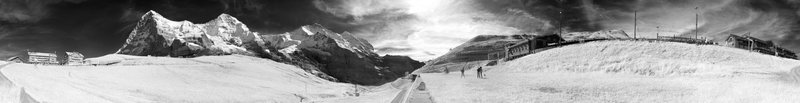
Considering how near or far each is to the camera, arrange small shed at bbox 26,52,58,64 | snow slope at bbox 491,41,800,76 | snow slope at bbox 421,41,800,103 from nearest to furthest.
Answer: snow slope at bbox 421,41,800,103, snow slope at bbox 491,41,800,76, small shed at bbox 26,52,58,64

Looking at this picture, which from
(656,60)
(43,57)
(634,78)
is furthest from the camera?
(43,57)

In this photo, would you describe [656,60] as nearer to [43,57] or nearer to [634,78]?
[634,78]

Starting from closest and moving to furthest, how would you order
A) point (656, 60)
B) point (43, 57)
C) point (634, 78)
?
point (634, 78)
point (656, 60)
point (43, 57)

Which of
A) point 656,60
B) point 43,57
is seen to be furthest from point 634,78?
point 43,57

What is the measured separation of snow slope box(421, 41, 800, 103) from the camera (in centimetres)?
4425

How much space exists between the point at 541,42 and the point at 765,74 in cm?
11390

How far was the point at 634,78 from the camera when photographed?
6744 cm

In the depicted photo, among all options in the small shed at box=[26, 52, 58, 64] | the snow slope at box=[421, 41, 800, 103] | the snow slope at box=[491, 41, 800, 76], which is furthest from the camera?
the small shed at box=[26, 52, 58, 64]

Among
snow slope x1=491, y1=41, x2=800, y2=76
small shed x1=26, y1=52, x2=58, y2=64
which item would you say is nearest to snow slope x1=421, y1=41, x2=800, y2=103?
snow slope x1=491, y1=41, x2=800, y2=76

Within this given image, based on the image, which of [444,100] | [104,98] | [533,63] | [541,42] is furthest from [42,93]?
[541,42]

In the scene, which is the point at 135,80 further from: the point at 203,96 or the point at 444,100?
the point at 444,100

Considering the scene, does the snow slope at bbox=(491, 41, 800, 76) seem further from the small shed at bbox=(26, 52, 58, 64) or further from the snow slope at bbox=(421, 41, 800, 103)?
the small shed at bbox=(26, 52, 58, 64)

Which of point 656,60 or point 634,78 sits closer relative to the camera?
point 634,78

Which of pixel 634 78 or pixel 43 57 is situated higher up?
pixel 43 57
